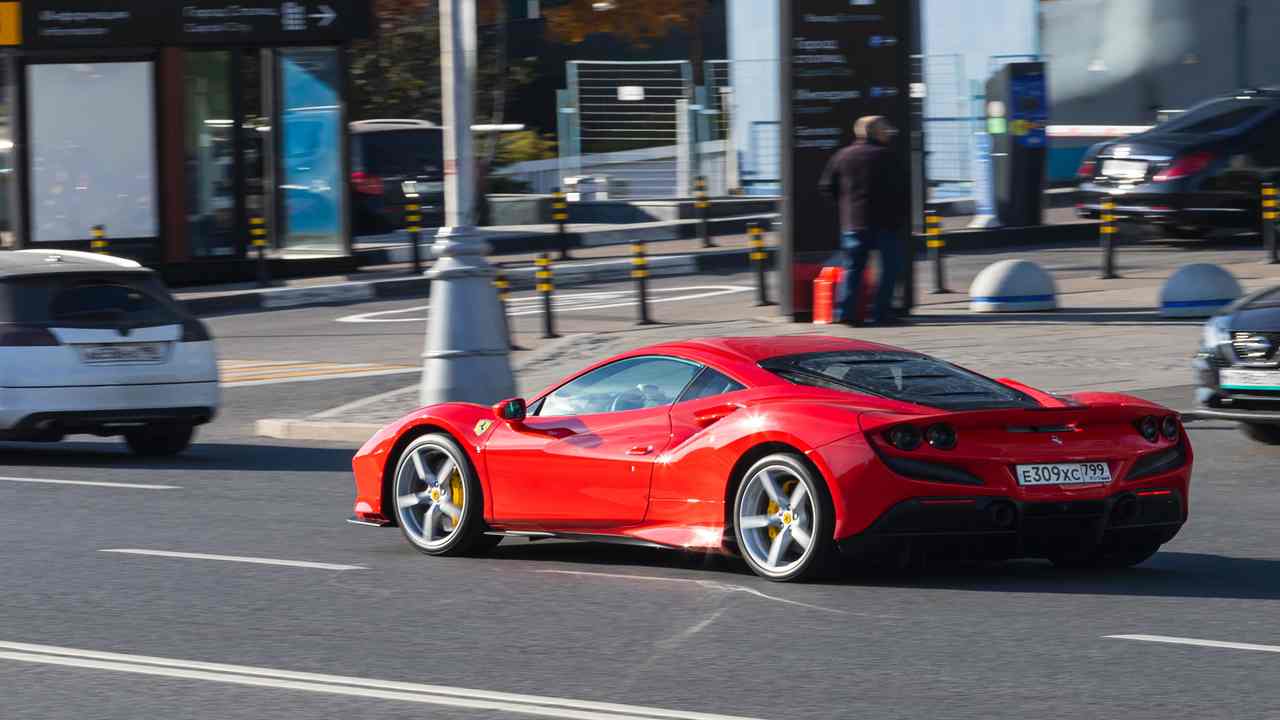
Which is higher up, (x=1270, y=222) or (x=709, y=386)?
(x=1270, y=222)

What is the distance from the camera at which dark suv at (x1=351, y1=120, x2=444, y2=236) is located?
31.3 m

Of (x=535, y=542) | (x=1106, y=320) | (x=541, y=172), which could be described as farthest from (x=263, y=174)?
(x=535, y=542)

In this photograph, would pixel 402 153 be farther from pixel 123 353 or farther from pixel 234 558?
pixel 234 558

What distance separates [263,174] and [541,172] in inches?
396

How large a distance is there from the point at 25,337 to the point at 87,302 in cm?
50

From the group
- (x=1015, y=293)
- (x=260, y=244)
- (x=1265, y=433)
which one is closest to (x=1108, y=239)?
(x=1015, y=293)

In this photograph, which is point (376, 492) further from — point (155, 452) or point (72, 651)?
point (155, 452)

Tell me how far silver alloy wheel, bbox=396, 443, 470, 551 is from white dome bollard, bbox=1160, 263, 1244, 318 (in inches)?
463

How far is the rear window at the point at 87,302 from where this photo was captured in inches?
554

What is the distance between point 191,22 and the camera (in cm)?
2752

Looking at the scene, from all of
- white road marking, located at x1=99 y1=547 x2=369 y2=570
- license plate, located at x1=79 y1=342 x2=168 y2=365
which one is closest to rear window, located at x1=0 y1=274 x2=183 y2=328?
license plate, located at x1=79 y1=342 x2=168 y2=365

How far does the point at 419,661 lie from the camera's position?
707 centimetres

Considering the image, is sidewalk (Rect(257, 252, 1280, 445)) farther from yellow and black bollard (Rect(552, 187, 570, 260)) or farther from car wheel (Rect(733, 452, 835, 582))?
yellow and black bollard (Rect(552, 187, 570, 260))

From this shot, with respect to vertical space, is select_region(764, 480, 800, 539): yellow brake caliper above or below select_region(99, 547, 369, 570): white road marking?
above
